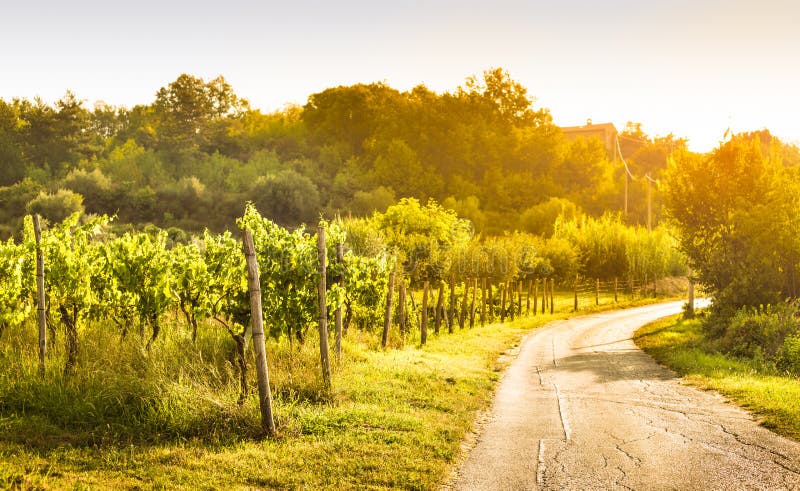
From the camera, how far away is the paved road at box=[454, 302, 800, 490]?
26.5ft

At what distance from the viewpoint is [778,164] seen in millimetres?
24516

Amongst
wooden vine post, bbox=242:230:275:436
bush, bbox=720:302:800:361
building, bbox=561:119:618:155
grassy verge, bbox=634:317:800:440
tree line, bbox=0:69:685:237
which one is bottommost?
grassy verge, bbox=634:317:800:440

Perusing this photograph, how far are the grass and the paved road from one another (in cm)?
76

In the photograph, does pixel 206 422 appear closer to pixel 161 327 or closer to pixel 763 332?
pixel 161 327

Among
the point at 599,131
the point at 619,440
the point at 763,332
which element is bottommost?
the point at 619,440

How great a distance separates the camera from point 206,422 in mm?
9180

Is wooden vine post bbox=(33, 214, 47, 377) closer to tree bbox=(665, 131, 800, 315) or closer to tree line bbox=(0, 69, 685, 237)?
tree bbox=(665, 131, 800, 315)

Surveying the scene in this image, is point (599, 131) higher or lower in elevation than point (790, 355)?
higher

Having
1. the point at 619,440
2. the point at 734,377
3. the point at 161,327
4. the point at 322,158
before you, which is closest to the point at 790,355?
the point at 734,377

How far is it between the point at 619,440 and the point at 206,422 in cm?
615

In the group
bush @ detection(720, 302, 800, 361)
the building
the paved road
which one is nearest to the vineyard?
the paved road

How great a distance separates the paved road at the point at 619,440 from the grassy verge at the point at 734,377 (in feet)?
1.30

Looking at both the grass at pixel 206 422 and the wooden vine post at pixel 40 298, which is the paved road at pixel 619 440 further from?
the wooden vine post at pixel 40 298

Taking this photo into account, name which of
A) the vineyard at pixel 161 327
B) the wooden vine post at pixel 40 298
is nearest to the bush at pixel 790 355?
the vineyard at pixel 161 327
